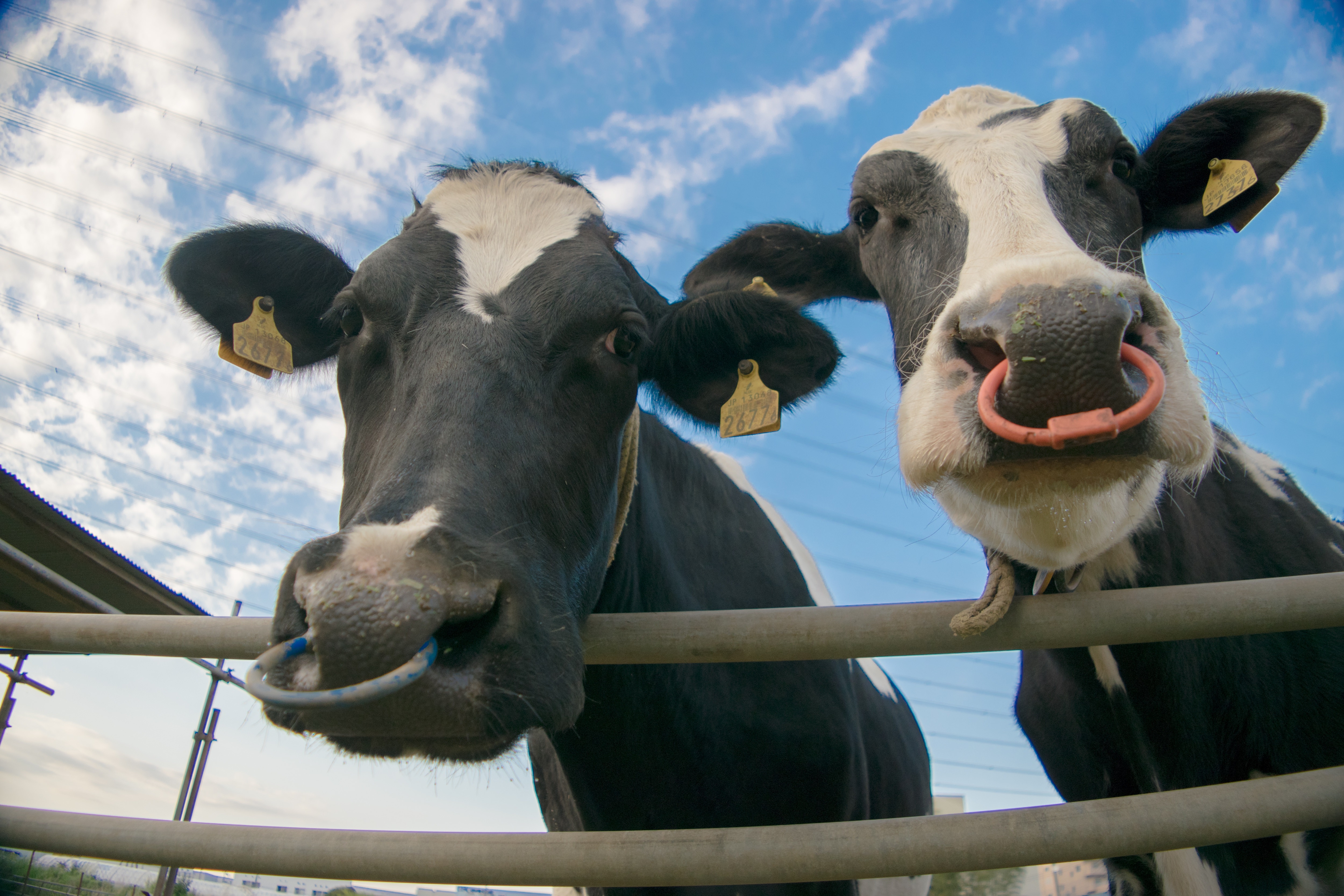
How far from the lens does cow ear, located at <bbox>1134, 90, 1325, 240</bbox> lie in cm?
261

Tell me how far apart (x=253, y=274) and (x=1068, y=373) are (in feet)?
8.70

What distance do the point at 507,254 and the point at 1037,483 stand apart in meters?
1.45

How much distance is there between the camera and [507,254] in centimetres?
220

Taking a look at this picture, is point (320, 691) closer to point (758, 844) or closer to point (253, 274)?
point (758, 844)

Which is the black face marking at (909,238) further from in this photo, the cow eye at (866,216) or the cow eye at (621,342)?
the cow eye at (621,342)

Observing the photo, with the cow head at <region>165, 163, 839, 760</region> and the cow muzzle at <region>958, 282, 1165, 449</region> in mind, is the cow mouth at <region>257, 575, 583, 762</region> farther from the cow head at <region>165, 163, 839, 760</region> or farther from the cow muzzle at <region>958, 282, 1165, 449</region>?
the cow muzzle at <region>958, 282, 1165, 449</region>

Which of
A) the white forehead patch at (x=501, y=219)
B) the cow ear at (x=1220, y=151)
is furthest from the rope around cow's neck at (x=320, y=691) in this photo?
the cow ear at (x=1220, y=151)

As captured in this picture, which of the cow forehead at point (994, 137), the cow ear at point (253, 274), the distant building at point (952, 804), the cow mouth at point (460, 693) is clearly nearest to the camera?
the cow mouth at point (460, 693)

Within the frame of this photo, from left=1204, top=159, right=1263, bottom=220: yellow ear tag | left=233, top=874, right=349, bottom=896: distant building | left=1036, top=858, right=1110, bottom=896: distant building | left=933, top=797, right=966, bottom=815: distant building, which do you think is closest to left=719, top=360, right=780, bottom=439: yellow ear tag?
left=1204, top=159, right=1263, bottom=220: yellow ear tag

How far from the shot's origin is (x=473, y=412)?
1.74 metres

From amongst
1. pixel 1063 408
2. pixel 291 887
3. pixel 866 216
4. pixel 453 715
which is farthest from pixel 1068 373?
pixel 291 887

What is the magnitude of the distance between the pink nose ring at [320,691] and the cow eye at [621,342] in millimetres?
1049

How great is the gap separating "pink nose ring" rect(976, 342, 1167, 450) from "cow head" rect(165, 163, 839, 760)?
0.92 metres

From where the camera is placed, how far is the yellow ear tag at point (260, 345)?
2.81 meters
